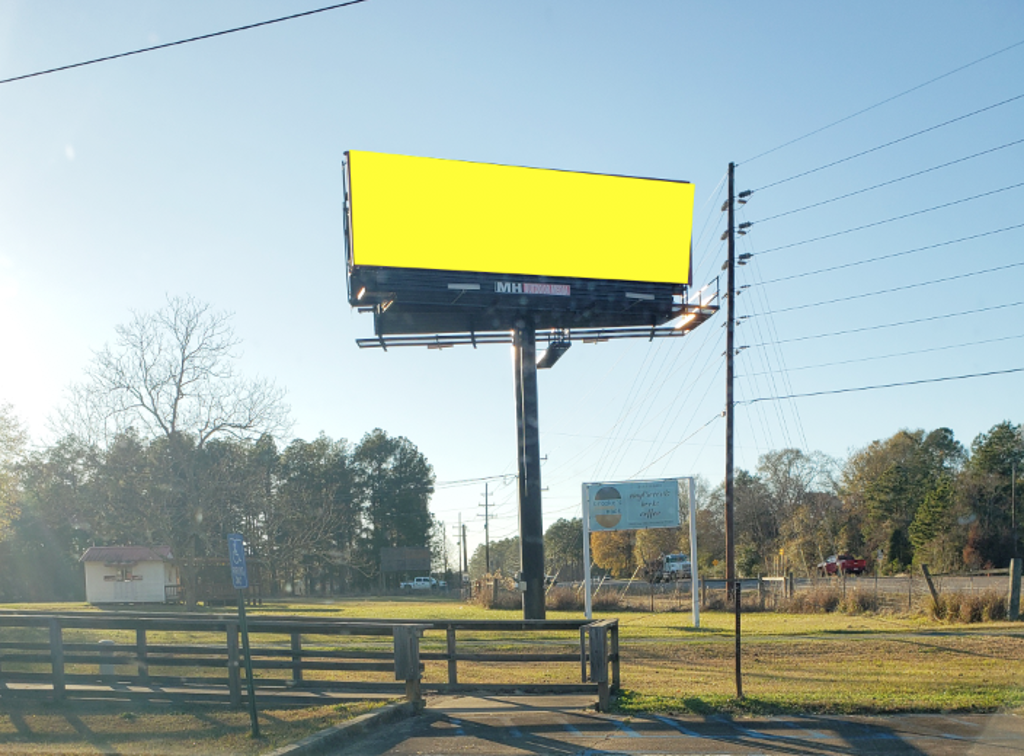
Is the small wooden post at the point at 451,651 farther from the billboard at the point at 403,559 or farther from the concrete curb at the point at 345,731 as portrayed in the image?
the billboard at the point at 403,559

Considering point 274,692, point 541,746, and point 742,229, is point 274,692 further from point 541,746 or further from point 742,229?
point 742,229


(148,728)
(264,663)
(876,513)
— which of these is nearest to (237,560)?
(148,728)

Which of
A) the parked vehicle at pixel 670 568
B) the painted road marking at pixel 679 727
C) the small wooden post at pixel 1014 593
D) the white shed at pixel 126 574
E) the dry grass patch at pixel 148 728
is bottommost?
the parked vehicle at pixel 670 568

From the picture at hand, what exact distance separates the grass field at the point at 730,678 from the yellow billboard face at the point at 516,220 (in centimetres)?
1049

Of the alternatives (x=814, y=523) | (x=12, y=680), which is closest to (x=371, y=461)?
(x=814, y=523)

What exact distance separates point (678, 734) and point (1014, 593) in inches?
665

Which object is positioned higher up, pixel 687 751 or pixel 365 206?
pixel 365 206

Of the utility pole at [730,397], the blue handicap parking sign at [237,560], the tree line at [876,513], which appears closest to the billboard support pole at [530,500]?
the utility pole at [730,397]

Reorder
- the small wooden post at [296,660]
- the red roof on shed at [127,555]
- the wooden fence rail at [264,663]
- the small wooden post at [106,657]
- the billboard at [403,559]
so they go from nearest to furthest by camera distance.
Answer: the wooden fence rail at [264,663] → the small wooden post at [106,657] → the small wooden post at [296,660] → the red roof on shed at [127,555] → the billboard at [403,559]

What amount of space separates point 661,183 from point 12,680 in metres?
21.6

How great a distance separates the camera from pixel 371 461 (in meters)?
97.6

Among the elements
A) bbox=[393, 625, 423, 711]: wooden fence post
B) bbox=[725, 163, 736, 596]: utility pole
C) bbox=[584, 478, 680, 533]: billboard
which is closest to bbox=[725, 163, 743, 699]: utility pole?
bbox=[725, 163, 736, 596]: utility pole

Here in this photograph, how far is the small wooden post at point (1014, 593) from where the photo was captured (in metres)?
21.7

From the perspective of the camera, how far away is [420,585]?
90.8 meters
